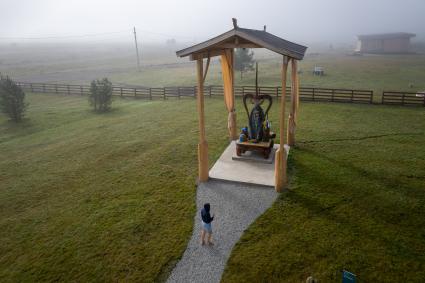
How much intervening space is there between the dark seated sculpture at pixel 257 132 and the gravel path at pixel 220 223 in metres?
1.95

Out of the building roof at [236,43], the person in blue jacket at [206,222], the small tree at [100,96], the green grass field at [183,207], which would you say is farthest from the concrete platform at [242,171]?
the small tree at [100,96]

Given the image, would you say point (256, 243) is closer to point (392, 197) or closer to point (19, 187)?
point (392, 197)

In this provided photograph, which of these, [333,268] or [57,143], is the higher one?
[57,143]

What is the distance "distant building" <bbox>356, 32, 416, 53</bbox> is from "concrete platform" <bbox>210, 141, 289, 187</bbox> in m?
72.8

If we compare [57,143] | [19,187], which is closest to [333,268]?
[19,187]

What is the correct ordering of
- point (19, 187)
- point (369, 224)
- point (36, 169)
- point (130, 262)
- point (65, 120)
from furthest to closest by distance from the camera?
1. point (65, 120)
2. point (36, 169)
3. point (19, 187)
4. point (369, 224)
5. point (130, 262)

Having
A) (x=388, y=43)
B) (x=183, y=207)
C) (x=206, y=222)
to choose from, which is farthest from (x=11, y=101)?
(x=388, y=43)

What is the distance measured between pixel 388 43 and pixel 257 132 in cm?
7355

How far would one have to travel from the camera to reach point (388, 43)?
69.9 metres

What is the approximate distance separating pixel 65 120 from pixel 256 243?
17.7 metres

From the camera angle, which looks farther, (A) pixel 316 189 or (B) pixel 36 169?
(B) pixel 36 169

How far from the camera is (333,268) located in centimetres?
634

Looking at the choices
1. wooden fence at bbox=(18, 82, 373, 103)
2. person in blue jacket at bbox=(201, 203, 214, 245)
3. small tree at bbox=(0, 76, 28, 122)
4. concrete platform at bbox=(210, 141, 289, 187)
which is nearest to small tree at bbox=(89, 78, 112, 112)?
wooden fence at bbox=(18, 82, 373, 103)

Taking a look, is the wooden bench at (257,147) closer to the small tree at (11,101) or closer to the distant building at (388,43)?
the small tree at (11,101)
